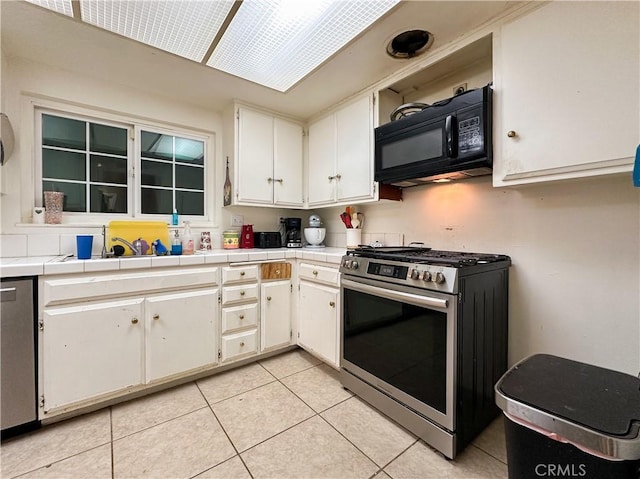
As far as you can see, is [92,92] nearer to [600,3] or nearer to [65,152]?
[65,152]

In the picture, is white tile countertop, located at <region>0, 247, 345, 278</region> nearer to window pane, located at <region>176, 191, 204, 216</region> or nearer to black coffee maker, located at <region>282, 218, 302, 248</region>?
black coffee maker, located at <region>282, 218, 302, 248</region>

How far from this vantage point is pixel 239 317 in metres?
2.14

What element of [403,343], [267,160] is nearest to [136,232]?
[267,160]

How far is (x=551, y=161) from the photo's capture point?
128 cm

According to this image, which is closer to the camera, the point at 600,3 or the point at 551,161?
the point at 600,3

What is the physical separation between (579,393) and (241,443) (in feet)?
4.86

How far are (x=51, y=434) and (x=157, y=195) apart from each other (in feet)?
5.74

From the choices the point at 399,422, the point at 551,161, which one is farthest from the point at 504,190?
the point at 399,422

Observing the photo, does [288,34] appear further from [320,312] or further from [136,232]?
[320,312]

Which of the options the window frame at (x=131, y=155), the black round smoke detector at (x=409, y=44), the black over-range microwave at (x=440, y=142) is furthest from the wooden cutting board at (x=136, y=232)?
the black round smoke detector at (x=409, y=44)

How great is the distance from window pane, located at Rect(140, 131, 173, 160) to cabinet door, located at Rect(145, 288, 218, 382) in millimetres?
1360

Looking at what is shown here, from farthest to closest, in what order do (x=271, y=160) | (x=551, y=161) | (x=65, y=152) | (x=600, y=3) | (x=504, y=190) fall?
(x=271, y=160) → (x=65, y=152) → (x=504, y=190) → (x=551, y=161) → (x=600, y=3)

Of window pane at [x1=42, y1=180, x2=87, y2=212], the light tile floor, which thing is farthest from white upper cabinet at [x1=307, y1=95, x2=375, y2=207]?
window pane at [x1=42, y1=180, x2=87, y2=212]

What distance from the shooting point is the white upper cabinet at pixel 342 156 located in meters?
2.20
